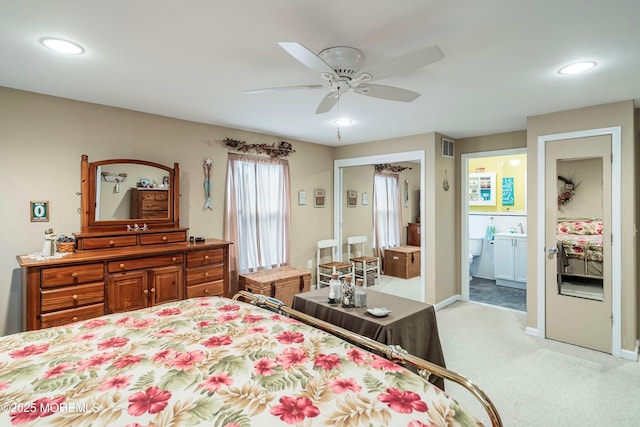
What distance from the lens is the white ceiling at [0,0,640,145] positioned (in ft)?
5.36

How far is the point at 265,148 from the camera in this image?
4.53m

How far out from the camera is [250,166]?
14.5ft

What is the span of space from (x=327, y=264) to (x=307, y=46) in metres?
3.64

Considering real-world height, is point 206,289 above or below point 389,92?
below

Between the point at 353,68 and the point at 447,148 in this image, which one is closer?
the point at 353,68

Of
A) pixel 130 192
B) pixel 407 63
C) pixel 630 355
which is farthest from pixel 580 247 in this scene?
pixel 130 192

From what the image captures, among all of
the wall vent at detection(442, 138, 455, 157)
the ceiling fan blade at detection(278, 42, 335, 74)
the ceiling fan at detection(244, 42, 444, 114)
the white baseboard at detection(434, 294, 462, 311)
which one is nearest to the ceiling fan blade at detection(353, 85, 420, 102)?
the ceiling fan at detection(244, 42, 444, 114)

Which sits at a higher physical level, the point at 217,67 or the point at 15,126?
the point at 217,67

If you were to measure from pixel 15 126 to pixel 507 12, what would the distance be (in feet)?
12.2

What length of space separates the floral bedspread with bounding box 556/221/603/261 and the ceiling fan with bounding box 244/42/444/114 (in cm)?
248

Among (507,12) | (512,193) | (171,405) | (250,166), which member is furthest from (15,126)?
(512,193)

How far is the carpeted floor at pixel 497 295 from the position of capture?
186 inches

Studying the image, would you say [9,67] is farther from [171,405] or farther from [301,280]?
[301,280]

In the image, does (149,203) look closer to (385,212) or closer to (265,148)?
(265,148)
